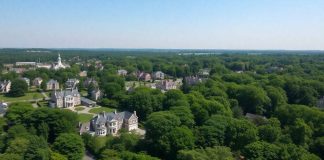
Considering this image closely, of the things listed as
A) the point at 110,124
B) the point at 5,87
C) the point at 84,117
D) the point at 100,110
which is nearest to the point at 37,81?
the point at 5,87

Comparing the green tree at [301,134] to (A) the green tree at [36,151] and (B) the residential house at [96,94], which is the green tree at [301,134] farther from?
(B) the residential house at [96,94]

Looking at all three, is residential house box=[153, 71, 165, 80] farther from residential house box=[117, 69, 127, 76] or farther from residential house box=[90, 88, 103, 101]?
residential house box=[90, 88, 103, 101]

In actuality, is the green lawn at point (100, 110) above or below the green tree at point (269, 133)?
below

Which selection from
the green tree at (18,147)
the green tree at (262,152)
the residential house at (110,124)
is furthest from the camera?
the residential house at (110,124)

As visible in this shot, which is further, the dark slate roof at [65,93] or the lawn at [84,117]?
the dark slate roof at [65,93]

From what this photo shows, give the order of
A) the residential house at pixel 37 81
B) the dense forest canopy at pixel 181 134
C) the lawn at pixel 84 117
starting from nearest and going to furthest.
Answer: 1. the dense forest canopy at pixel 181 134
2. the lawn at pixel 84 117
3. the residential house at pixel 37 81

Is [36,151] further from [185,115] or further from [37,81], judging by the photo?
[37,81]

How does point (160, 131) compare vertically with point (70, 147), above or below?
above

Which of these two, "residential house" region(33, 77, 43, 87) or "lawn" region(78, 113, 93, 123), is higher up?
"residential house" region(33, 77, 43, 87)

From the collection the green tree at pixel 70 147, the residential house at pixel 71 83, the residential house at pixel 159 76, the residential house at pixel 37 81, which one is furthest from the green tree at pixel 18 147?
the residential house at pixel 159 76

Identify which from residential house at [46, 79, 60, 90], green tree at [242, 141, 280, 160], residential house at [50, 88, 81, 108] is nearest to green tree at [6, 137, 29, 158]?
green tree at [242, 141, 280, 160]
